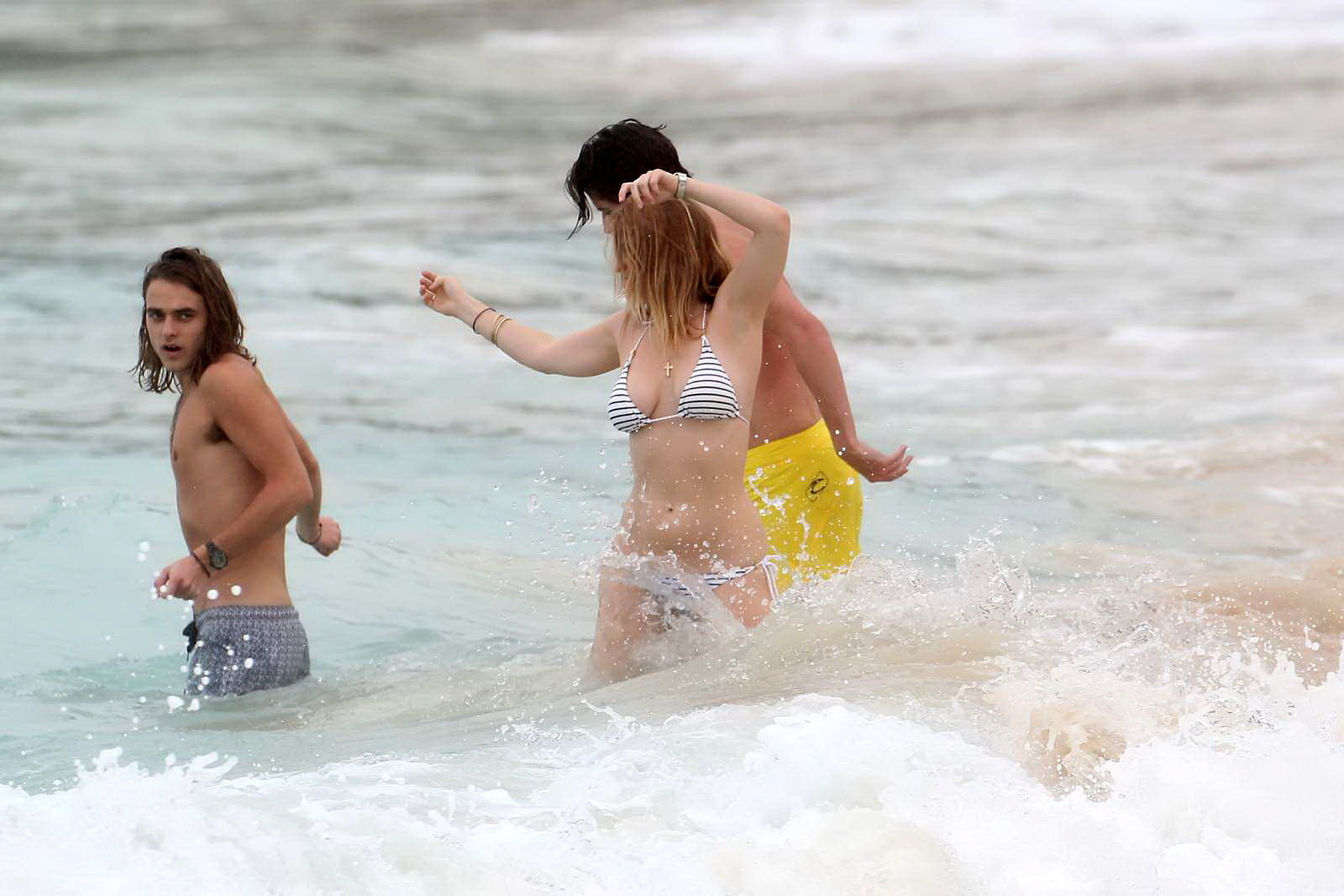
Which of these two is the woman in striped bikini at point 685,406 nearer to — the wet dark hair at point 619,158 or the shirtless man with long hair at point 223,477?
the wet dark hair at point 619,158

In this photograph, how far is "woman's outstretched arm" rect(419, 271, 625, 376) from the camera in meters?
4.60

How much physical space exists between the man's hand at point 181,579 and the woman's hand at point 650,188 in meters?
1.49

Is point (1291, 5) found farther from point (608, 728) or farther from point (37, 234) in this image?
point (608, 728)

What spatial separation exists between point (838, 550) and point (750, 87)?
66.1 feet

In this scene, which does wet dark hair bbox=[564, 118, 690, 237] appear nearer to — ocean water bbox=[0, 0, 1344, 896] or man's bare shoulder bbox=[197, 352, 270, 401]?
man's bare shoulder bbox=[197, 352, 270, 401]

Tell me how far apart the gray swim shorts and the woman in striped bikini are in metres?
0.99

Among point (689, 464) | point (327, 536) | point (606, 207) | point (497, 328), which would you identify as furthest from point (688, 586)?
point (327, 536)

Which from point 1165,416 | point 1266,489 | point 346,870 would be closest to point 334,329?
point 1165,416

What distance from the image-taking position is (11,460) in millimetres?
9203

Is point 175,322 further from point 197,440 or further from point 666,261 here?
point 666,261

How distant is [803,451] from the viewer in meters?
5.06

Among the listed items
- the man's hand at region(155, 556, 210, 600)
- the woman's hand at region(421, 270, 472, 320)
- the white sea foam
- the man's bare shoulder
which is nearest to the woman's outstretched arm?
the woman's hand at region(421, 270, 472, 320)

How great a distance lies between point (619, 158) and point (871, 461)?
130 centimetres

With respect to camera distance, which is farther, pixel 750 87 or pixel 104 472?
pixel 750 87
